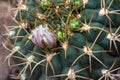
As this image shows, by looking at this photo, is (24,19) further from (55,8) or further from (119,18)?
(119,18)

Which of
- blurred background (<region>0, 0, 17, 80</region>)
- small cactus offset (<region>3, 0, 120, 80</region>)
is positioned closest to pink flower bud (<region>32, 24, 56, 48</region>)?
small cactus offset (<region>3, 0, 120, 80</region>)

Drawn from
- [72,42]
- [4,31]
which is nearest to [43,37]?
[72,42]

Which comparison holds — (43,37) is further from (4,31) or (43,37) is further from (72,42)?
(4,31)

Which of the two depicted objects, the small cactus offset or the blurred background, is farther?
the blurred background

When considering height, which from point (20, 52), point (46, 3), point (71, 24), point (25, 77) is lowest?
point (25, 77)

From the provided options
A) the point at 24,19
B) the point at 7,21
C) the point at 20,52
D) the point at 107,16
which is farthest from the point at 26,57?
the point at 7,21

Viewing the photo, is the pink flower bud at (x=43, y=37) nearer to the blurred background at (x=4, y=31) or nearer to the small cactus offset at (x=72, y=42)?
the small cactus offset at (x=72, y=42)

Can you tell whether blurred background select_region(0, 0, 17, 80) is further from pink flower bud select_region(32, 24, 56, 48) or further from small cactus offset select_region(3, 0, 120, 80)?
pink flower bud select_region(32, 24, 56, 48)

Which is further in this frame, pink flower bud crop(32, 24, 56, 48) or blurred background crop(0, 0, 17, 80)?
blurred background crop(0, 0, 17, 80)

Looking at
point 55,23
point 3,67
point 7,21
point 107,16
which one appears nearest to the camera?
point 107,16
